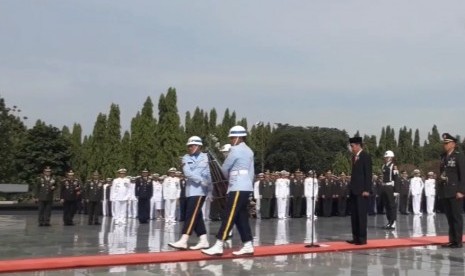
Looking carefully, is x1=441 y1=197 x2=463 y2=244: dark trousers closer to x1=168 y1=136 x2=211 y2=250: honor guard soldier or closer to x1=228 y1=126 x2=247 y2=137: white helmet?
x1=228 y1=126 x2=247 y2=137: white helmet

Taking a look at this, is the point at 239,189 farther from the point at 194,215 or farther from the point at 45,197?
the point at 45,197

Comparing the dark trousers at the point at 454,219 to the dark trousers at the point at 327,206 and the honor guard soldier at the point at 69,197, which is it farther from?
the dark trousers at the point at 327,206

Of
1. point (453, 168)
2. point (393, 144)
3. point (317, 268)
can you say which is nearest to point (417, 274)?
point (317, 268)

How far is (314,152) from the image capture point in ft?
238

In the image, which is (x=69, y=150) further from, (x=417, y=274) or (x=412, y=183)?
(x=417, y=274)

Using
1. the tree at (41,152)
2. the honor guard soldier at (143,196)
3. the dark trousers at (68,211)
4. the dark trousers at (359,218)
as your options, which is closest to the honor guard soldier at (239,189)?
the dark trousers at (359,218)

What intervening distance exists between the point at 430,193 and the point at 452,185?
1442cm

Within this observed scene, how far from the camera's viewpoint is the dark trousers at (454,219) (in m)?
10.3

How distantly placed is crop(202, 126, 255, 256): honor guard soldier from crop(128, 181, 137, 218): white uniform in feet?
37.2

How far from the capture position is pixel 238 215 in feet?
29.7

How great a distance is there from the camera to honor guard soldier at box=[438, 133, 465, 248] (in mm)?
10350

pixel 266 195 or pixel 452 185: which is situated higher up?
pixel 452 185

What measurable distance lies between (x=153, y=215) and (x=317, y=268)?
13.8 m

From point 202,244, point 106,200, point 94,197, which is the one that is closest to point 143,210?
point 94,197
